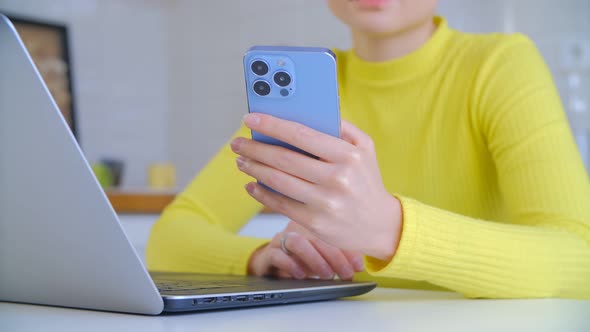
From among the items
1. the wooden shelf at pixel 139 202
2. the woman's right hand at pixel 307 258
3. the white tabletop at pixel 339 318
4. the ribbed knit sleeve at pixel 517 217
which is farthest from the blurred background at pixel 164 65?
the white tabletop at pixel 339 318

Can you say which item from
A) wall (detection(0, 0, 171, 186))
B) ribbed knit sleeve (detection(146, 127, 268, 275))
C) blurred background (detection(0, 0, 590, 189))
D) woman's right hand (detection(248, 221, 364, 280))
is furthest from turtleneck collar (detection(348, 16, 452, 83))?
wall (detection(0, 0, 171, 186))

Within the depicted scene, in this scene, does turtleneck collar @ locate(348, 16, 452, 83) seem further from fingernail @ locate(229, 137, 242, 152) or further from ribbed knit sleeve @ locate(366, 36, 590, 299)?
fingernail @ locate(229, 137, 242, 152)

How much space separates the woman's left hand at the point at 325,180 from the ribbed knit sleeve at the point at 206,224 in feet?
1.31

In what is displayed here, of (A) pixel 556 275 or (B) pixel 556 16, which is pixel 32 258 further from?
(B) pixel 556 16

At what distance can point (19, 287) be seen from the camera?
1.97 feet

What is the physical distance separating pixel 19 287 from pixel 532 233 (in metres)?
0.49

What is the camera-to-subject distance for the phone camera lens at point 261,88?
549mm

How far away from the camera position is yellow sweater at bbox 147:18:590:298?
70cm

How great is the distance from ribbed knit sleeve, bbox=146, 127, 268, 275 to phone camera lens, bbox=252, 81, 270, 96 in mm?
450

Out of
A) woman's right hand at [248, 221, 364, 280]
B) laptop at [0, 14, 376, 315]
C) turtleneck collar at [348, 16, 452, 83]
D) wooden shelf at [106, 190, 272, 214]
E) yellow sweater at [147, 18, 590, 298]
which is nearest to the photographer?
laptop at [0, 14, 376, 315]

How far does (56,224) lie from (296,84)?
199 mm

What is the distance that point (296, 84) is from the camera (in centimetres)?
54

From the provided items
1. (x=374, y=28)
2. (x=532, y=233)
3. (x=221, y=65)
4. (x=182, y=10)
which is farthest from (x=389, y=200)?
(x=182, y=10)

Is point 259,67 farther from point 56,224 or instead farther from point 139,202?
point 139,202
